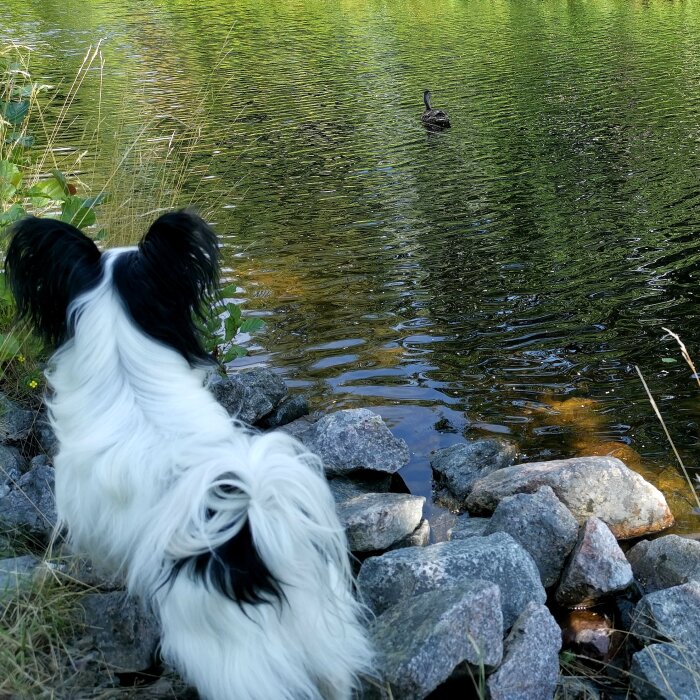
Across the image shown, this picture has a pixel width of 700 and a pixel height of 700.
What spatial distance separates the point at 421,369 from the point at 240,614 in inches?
162

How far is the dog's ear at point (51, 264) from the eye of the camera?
2.62 meters

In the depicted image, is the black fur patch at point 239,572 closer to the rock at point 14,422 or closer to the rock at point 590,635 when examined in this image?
the rock at point 590,635

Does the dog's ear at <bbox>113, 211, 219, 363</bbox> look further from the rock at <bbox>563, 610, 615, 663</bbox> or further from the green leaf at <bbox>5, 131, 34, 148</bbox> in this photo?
the green leaf at <bbox>5, 131, 34, 148</bbox>

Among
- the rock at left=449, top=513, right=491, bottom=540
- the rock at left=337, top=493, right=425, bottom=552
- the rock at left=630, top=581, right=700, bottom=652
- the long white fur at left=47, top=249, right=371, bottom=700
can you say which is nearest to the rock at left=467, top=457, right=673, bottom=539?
the rock at left=449, top=513, right=491, bottom=540

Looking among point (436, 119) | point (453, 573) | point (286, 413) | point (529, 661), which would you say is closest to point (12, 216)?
point (286, 413)

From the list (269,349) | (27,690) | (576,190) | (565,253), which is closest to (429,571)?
(27,690)

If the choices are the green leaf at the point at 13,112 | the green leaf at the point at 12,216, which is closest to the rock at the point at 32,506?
the green leaf at the point at 12,216

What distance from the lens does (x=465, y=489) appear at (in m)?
4.73

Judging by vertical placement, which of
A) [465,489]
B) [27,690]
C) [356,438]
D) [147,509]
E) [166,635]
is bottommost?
[465,489]

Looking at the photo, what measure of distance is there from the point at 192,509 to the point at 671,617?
2019 millimetres

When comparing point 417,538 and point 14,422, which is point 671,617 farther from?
point 14,422

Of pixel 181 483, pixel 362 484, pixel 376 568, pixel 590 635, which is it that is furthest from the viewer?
pixel 362 484

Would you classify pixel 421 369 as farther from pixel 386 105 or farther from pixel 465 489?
pixel 386 105

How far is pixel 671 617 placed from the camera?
322 cm
